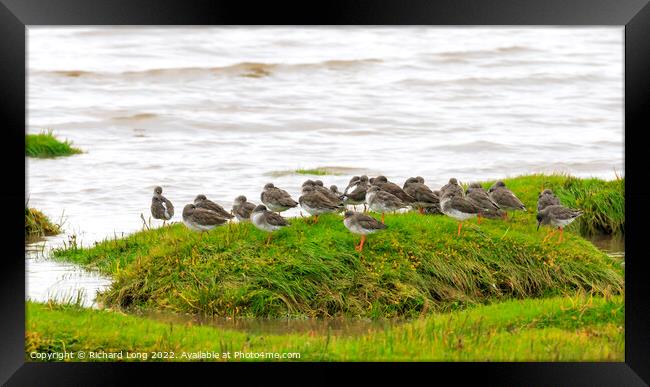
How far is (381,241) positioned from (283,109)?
15276 millimetres

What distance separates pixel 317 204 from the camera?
1559cm

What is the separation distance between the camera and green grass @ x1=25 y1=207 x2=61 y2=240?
59.9 feet

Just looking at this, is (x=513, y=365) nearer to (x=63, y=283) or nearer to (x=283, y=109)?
(x=63, y=283)

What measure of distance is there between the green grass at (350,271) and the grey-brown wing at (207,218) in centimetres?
20

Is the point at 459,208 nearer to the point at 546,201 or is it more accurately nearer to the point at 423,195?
the point at 423,195

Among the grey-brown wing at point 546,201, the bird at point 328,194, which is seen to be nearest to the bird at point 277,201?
the bird at point 328,194

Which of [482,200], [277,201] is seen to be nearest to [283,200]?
[277,201]

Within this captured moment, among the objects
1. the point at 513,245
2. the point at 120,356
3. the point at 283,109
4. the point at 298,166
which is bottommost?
the point at 120,356

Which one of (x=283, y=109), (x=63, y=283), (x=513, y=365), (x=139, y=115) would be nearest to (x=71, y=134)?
(x=139, y=115)

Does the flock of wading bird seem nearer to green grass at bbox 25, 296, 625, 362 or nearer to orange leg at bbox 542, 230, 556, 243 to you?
orange leg at bbox 542, 230, 556, 243

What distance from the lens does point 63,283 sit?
1541 cm

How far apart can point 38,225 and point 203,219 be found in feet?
14.6

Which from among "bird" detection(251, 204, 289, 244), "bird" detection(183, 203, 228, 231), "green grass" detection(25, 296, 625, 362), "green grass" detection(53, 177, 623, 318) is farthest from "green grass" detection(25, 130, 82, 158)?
"green grass" detection(25, 296, 625, 362)

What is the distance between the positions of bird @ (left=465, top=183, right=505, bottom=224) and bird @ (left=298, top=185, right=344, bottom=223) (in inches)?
92.7
